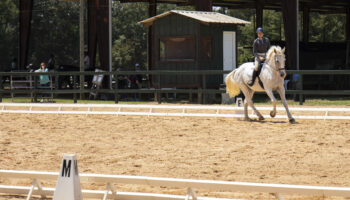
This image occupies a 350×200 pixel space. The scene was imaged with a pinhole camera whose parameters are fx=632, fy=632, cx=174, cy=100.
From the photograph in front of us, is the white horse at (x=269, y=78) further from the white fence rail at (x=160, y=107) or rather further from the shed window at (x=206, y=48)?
the shed window at (x=206, y=48)

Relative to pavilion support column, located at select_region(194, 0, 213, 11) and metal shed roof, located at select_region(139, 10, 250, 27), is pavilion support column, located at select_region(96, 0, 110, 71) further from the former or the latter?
pavilion support column, located at select_region(194, 0, 213, 11)

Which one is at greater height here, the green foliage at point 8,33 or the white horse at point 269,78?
the green foliage at point 8,33

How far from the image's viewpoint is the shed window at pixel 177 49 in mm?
22641

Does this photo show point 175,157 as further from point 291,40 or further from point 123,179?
point 291,40

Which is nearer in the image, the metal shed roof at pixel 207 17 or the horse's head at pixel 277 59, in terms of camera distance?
the horse's head at pixel 277 59

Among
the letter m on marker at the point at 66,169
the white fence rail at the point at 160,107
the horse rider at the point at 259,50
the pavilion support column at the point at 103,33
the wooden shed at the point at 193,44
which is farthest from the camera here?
the pavilion support column at the point at 103,33

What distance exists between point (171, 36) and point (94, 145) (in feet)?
36.1

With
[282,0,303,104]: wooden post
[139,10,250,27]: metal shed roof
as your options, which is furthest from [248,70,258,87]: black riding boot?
[282,0,303,104]: wooden post

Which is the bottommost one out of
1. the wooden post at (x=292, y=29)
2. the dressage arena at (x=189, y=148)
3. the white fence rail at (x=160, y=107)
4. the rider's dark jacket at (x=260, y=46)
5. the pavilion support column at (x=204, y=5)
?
the dressage arena at (x=189, y=148)

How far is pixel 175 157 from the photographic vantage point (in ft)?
35.2

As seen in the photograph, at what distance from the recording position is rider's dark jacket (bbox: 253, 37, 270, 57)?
14.9m

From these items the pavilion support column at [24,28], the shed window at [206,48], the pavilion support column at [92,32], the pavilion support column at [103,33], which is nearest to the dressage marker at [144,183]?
the shed window at [206,48]

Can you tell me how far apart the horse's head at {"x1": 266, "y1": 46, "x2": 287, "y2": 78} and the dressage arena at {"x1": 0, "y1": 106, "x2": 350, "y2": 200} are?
1.24 meters

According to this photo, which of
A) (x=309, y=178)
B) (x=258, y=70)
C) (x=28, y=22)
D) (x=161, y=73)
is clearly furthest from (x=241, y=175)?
(x=28, y=22)
